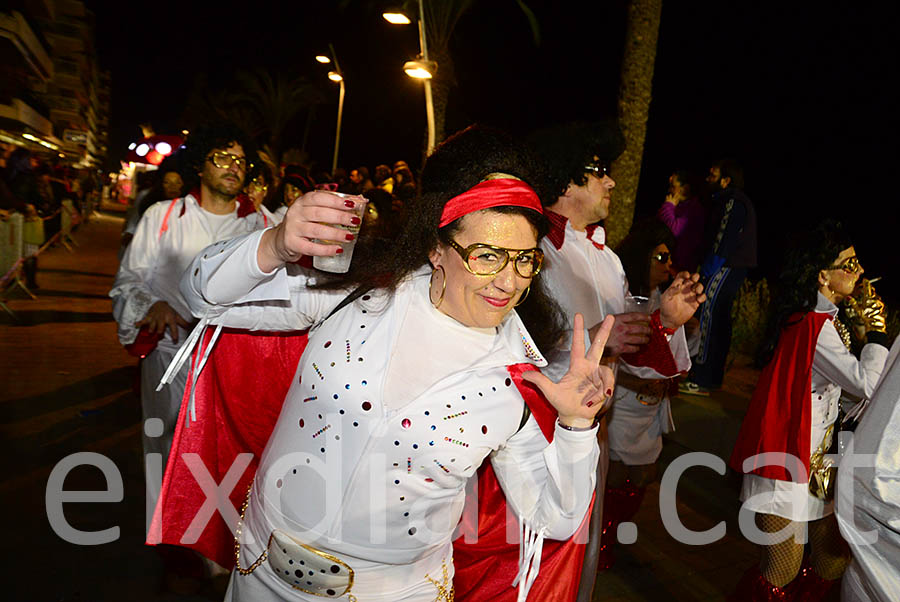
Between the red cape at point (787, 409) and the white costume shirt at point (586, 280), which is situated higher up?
the white costume shirt at point (586, 280)

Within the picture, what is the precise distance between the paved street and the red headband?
9.68ft

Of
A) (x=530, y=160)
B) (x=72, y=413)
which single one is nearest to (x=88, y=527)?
(x=72, y=413)

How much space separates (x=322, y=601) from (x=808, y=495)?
113 inches

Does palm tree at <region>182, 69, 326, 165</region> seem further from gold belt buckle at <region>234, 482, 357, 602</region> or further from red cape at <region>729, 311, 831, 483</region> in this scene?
gold belt buckle at <region>234, 482, 357, 602</region>

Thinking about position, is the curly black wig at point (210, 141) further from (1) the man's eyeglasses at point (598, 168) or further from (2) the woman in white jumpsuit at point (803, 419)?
(2) the woman in white jumpsuit at point (803, 419)

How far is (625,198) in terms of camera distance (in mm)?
7988

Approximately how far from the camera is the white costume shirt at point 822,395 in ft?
11.7

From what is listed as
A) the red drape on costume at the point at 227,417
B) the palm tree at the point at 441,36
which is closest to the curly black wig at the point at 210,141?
the red drape on costume at the point at 227,417

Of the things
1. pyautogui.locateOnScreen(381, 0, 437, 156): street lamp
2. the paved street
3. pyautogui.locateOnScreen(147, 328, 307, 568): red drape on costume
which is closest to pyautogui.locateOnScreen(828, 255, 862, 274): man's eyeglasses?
the paved street

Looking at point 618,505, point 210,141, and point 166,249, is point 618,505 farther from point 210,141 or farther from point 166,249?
point 210,141

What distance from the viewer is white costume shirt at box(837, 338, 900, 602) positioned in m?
1.90

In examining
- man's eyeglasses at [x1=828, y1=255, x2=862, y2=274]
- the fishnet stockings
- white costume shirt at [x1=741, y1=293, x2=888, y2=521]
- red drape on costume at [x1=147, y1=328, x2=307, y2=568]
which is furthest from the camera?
man's eyeglasses at [x1=828, y1=255, x2=862, y2=274]

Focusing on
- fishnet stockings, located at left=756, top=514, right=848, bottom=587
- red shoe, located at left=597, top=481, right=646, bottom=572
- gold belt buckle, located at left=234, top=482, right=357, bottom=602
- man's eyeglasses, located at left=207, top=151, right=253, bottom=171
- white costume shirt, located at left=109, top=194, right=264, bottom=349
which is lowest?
red shoe, located at left=597, top=481, right=646, bottom=572

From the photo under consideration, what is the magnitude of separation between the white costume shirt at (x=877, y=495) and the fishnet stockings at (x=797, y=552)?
169 centimetres
